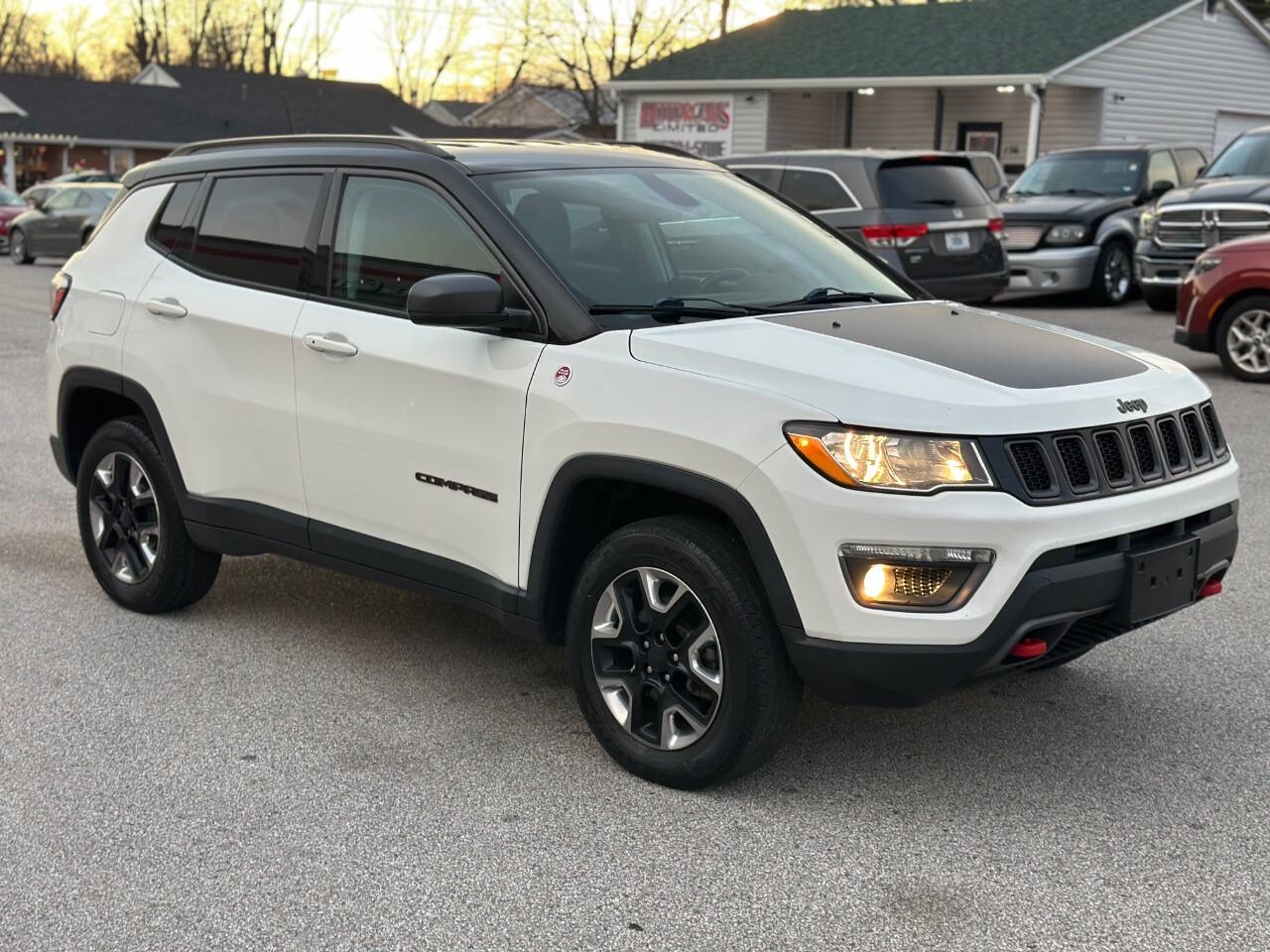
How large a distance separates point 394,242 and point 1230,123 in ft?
109

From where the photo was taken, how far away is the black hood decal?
4.07 m

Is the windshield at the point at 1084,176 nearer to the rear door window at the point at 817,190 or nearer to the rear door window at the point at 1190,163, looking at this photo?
the rear door window at the point at 1190,163

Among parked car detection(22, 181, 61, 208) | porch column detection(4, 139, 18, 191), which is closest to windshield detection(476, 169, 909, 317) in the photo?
parked car detection(22, 181, 61, 208)

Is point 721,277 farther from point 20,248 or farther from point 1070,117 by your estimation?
point 1070,117

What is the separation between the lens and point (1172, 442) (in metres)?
4.25

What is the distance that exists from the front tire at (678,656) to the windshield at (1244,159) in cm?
1369

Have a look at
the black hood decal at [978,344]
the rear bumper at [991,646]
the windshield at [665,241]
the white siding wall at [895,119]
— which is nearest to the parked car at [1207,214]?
the windshield at [665,241]

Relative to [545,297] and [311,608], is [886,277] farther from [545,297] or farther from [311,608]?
[311,608]

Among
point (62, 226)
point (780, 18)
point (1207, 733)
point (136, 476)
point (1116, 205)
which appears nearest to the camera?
point (1207, 733)

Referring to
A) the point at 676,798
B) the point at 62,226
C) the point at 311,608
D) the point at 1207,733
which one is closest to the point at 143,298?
the point at 311,608

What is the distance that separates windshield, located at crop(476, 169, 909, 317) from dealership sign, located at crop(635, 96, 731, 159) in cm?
3055

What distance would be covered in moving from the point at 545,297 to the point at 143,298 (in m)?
2.07

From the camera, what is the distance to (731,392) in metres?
3.92

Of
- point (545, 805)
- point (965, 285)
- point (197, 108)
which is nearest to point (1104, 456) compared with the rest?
point (545, 805)
